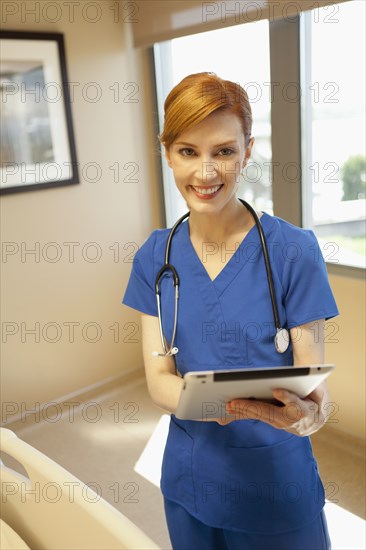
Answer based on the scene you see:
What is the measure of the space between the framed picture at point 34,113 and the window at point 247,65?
61 centimetres

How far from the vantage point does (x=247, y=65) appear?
251cm

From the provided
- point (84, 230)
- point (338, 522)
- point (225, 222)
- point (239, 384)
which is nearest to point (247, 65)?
point (84, 230)

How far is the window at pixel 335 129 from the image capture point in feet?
7.05

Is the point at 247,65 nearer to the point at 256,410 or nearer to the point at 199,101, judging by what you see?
the point at 199,101

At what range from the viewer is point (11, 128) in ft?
8.24

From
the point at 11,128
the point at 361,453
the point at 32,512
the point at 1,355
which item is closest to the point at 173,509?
the point at 32,512

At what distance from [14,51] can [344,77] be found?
1.39 metres

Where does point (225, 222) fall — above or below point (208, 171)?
below

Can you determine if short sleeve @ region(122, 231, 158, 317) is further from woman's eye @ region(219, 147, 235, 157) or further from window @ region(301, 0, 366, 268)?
window @ region(301, 0, 366, 268)

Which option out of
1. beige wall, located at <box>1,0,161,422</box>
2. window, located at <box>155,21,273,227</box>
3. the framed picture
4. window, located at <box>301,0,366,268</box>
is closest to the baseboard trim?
beige wall, located at <box>1,0,161,422</box>

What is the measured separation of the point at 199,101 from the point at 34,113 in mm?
1795

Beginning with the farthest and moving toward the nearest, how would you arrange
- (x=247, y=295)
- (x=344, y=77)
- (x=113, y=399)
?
(x=113, y=399) → (x=344, y=77) → (x=247, y=295)

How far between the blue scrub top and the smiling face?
0.40ft

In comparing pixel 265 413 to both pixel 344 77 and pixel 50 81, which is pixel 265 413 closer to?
pixel 344 77
